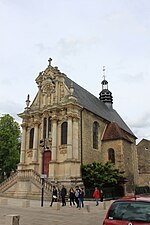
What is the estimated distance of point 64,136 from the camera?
27.0 metres

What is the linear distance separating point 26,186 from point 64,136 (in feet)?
21.8

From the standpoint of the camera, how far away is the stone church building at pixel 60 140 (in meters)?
24.7

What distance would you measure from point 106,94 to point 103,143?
1458 cm

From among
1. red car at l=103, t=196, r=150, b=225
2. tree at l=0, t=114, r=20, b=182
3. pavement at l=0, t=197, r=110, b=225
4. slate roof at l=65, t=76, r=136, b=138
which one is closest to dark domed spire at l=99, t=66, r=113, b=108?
slate roof at l=65, t=76, r=136, b=138

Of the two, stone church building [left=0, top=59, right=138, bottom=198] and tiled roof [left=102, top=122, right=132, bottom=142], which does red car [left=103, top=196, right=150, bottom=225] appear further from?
tiled roof [left=102, top=122, right=132, bottom=142]

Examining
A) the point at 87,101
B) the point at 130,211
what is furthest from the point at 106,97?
the point at 130,211

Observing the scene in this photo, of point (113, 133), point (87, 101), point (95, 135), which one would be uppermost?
point (87, 101)

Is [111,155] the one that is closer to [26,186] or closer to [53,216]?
[26,186]

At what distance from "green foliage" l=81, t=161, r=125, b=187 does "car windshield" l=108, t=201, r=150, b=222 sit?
1973cm

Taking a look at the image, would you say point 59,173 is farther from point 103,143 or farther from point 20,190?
point 103,143

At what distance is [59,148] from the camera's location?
26.8 m

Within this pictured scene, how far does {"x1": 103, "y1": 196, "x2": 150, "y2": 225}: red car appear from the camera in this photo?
507 cm

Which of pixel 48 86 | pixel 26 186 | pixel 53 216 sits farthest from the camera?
pixel 48 86

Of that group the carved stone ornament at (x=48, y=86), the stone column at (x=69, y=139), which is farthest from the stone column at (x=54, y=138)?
the carved stone ornament at (x=48, y=86)
